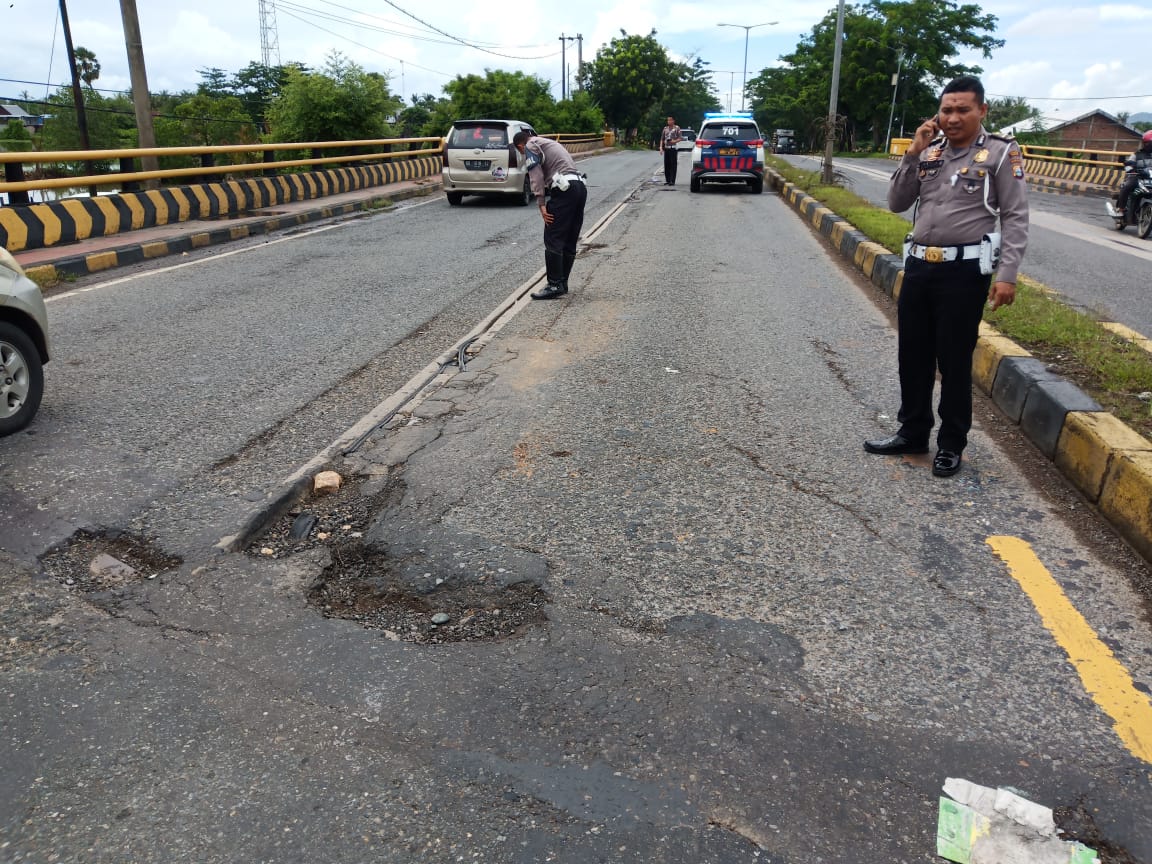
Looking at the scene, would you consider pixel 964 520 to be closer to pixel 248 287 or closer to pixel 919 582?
pixel 919 582

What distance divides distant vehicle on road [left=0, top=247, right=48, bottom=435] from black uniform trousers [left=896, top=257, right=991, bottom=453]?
4.66m

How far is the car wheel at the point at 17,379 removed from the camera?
451cm

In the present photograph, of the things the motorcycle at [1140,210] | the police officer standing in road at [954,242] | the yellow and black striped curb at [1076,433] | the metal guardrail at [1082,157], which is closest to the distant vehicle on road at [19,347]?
the police officer standing in road at [954,242]

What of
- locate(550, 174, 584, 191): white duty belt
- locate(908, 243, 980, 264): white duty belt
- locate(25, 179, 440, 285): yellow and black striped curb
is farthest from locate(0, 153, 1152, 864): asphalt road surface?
locate(25, 179, 440, 285): yellow and black striped curb

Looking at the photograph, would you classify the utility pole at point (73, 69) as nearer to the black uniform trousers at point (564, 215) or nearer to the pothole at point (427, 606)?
the black uniform trousers at point (564, 215)

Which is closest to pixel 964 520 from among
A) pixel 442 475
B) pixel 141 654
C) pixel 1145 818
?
pixel 1145 818

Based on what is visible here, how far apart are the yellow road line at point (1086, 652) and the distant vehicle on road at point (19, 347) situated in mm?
4889

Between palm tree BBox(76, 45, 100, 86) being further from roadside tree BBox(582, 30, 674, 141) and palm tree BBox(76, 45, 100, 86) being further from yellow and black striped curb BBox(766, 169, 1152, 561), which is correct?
yellow and black striped curb BBox(766, 169, 1152, 561)

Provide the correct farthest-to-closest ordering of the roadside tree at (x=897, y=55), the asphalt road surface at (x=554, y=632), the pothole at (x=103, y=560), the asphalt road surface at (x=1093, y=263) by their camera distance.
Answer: the roadside tree at (x=897, y=55) < the asphalt road surface at (x=1093, y=263) < the pothole at (x=103, y=560) < the asphalt road surface at (x=554, y=632)

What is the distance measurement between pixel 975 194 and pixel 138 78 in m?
15.1

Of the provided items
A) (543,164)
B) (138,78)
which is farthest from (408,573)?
(138,78)

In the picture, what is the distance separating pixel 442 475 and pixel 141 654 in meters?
1.69

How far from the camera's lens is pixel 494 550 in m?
3.45

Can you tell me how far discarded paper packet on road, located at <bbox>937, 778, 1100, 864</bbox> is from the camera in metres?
2.03
